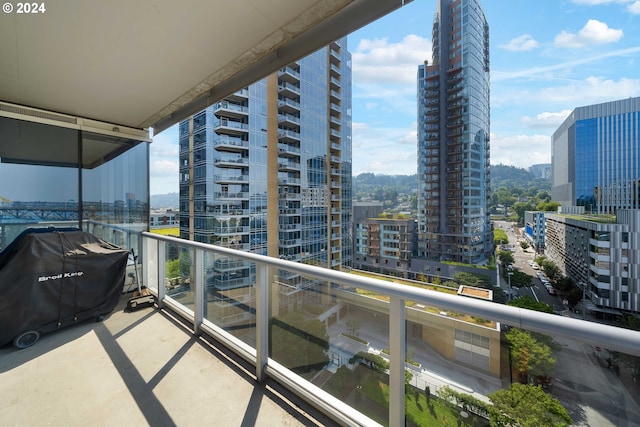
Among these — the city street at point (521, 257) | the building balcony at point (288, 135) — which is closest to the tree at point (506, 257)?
the city street at point (521, 257)

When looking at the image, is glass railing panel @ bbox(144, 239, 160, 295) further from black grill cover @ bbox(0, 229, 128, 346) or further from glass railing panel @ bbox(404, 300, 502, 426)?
glass railing panel @ bbox(404, 300, 502, 426)

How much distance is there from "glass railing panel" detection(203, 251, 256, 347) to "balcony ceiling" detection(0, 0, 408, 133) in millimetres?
1569

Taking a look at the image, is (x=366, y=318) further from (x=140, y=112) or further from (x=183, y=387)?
(x=140, y=112)

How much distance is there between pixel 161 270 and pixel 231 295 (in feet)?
4.46

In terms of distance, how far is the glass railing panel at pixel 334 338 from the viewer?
1.19 m

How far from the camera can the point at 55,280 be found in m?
2.21

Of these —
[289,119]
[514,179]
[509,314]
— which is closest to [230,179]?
[289,119]

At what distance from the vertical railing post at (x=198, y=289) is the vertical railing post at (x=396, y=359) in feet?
5.88

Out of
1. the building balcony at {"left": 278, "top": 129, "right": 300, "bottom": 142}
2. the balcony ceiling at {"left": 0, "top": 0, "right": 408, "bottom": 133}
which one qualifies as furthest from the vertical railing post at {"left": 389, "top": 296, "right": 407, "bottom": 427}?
the building balcony at {"left": 278, "top": 129, "right": 300, "bottom": 142}

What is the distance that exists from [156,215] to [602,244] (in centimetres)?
672

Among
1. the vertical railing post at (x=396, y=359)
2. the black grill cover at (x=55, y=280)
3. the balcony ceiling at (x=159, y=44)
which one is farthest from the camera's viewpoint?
the black grill cover at (x=55, y=280)

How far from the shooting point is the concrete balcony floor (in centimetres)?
137

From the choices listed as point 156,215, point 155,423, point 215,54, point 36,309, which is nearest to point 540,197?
point 215,54

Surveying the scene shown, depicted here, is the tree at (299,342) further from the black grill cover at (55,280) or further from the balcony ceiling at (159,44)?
the black grill cover at (55,280)
